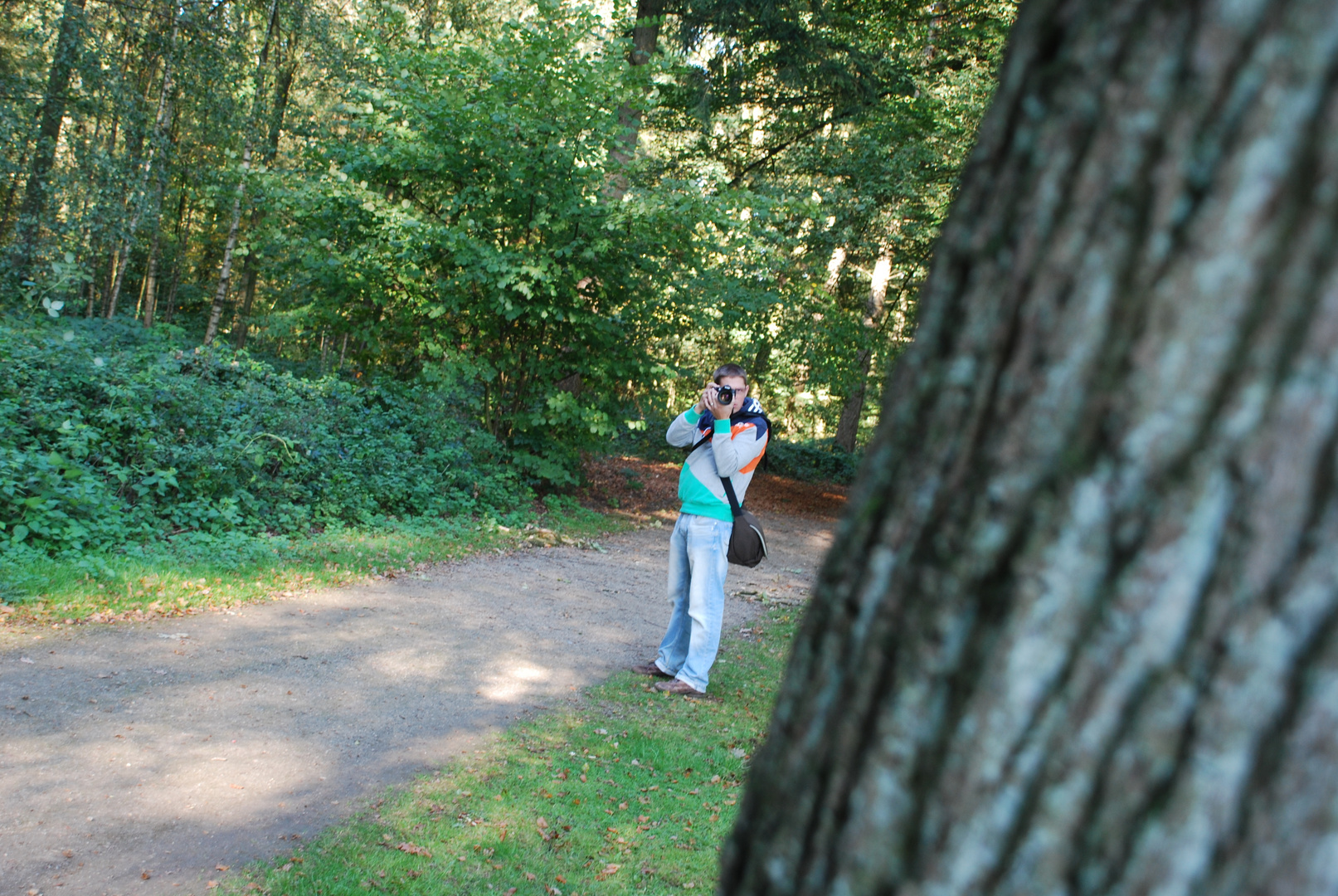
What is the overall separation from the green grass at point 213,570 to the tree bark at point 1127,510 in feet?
22.6

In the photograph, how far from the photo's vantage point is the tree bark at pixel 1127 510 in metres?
0.77

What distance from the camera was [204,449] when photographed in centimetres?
959

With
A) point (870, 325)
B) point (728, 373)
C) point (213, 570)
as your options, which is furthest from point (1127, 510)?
point (870, 325)

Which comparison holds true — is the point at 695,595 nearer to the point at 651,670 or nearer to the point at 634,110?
the point at 651,670

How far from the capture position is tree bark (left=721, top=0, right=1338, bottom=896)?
0.77 meters

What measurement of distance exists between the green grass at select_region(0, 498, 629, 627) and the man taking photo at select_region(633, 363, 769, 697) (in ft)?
11.6

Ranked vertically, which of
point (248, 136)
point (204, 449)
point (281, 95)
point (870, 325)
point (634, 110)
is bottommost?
point (204, 449)

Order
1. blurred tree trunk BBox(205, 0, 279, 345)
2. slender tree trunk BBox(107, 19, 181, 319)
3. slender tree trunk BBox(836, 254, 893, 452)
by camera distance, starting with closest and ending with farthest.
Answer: slender tree trunk BBox(107, 19, 181, 319) → blurred tree trunk BBox(205, 0, 279, 345) → slender tree trunk BBox(836, 254, 893, 452)

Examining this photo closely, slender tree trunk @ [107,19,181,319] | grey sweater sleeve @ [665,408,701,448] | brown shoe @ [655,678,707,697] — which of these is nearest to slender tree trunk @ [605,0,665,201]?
grey sweater sleeve @ [665,408,701,448]

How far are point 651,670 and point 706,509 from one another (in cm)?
153

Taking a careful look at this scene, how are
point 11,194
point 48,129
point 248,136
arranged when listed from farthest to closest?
point 11,194
point 248,136
point 48,129

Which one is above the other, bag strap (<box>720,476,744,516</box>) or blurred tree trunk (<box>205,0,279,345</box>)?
blurred tree trunk (<box>205,0,279,345</box>)

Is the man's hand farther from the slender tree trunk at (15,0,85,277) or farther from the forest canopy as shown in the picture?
the slender tree trunk at (15,0,85,277)

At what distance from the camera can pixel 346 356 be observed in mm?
15711
